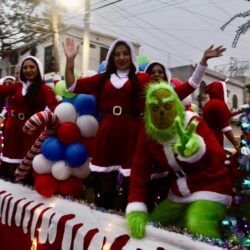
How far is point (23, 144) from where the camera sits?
13.9 feet

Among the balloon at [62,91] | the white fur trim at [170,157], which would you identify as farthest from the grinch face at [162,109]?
the balloon at [62,91]

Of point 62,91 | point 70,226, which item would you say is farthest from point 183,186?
point 62,91

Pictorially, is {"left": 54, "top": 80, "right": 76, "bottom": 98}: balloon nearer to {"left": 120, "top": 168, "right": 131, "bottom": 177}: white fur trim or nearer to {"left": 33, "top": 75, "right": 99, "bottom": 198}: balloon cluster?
{"left": 33, "top": 75, "right": 99, "bottom": 198}: balloon cluster

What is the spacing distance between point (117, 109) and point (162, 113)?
902 millimetres

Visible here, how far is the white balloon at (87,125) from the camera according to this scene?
3568 millimetres

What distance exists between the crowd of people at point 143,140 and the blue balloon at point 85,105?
14 centimetres

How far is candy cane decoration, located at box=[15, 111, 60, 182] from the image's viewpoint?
331cm

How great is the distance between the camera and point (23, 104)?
412 cm

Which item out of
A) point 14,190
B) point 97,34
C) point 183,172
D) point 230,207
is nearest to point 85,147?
point 14,190

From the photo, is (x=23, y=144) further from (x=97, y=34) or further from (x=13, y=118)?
(x=97, y=34)

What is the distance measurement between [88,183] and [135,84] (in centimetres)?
110

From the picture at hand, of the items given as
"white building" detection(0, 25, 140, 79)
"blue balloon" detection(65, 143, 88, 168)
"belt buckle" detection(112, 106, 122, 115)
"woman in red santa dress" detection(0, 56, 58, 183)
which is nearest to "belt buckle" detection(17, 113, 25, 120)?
"woman in red santa dress" detection(0, 56, 58, 183)

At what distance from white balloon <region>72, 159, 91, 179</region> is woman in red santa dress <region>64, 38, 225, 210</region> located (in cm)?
28

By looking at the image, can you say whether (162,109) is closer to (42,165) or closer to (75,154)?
(75,154)
